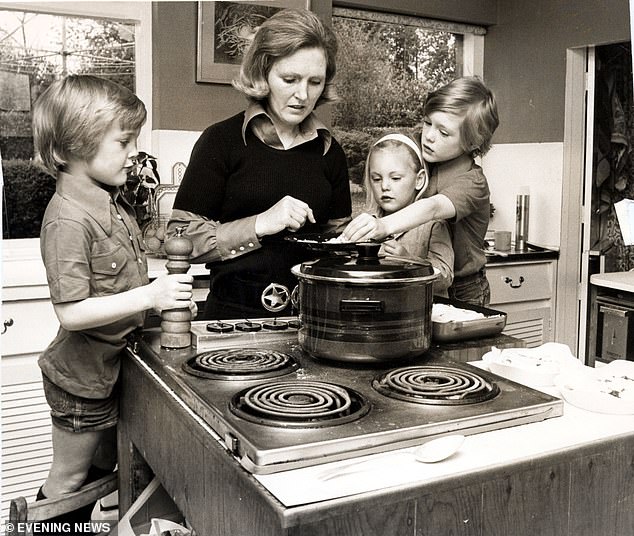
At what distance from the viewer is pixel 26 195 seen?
2.90 meters

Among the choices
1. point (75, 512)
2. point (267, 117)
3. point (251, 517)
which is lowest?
point (75, 512)

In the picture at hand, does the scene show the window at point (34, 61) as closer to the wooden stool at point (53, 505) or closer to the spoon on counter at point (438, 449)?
the wooden stool at point (53, 505)

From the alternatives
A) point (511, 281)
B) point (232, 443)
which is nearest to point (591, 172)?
point (511, 281)

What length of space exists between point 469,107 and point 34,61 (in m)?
1.91

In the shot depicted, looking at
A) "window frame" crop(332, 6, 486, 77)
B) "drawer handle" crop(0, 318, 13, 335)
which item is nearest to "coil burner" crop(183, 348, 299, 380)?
"drawer handle" crop(0, 318, 13, 335)

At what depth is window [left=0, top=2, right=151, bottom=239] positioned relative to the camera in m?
2.84

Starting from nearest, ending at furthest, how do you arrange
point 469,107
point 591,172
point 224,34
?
point 469,107
point 224,34
point 591,172

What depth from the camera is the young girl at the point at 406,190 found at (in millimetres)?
1776

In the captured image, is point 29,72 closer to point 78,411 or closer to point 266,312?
point 266,312

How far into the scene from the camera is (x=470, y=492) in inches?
33.3

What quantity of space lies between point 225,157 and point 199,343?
573 mm

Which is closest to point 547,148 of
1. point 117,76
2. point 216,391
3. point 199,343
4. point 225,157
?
point 117,76

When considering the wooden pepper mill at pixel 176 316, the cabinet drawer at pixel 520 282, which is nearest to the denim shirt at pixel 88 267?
the wooden pepper mill at pixel 176 316

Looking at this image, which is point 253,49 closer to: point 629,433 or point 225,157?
point 225,157
